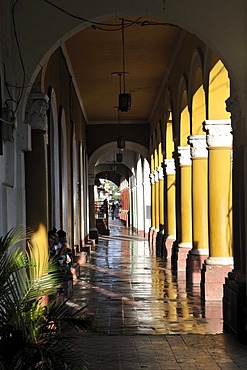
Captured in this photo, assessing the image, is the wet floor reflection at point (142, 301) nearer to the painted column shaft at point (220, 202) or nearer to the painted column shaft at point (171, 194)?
the painted column shaft at point (220, 202)

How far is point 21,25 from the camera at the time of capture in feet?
26.6

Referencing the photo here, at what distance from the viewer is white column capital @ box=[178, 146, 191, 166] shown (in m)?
16.3

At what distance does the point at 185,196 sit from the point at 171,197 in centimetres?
388

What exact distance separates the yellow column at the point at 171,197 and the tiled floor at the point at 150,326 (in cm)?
296

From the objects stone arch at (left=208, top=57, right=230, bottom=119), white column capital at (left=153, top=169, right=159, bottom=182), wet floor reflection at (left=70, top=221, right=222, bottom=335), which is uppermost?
stone arch at (left=208, top=57, right=230, bottom=119)

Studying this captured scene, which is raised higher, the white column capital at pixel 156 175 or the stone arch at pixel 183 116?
the stone arch at pixel 183 116

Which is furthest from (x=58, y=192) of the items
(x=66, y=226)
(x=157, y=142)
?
(x=157, y=142)

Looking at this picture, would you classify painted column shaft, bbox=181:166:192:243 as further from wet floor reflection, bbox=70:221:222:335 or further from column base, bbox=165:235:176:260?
column base, bbox=165:235:176:260

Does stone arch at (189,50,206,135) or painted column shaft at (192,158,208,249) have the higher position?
stone arch at (189,50,206,135)

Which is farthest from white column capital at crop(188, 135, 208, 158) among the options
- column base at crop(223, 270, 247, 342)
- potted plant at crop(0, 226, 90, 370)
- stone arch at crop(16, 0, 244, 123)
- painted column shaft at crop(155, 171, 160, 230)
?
painted column shaft at crop(155, 171, 160, 230)

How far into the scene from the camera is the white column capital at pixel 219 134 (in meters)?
11.5

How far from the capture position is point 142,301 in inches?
479

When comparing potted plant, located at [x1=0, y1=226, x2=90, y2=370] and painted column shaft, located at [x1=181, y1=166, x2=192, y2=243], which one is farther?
painted column shaft, located at [x1=181, y1=166, x2=192, y2=243]

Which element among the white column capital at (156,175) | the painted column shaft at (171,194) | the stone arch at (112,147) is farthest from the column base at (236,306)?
the stone arch at (112,147)
